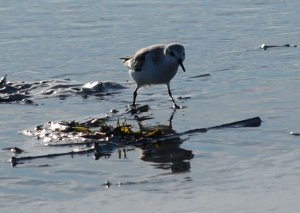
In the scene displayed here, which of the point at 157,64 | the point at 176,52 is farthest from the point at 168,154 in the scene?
the point at 157,64

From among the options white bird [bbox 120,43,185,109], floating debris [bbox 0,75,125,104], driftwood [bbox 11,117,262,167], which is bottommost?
driftwood [bbox 11,117,262,167]

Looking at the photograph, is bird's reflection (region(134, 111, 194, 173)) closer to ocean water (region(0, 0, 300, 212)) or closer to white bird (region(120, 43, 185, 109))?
ocean water (region(0, 0, 300, 212))

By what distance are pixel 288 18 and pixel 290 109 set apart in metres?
6.14

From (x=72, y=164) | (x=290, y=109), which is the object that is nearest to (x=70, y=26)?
(x=290, y=109)

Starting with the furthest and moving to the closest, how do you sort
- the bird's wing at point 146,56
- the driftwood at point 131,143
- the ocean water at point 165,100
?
the bird's wing at point 146,56, the driftwood at point 131,143, the ocean water at point 165,100

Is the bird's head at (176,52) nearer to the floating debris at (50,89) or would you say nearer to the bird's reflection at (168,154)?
the floating debris at (50,89)

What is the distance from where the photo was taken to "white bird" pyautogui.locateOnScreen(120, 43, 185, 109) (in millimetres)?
10016

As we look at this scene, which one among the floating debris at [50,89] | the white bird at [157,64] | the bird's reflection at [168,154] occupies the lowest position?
the bird's reflection at [168,154]

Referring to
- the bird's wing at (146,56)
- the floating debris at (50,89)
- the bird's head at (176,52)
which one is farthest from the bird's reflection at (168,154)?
the floating debris at (50,89)

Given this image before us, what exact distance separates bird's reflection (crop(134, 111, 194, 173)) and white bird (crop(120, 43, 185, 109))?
158 centimetres

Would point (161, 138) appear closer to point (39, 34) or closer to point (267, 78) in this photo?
point (267, 78)

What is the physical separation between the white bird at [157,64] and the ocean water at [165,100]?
0.32 metres

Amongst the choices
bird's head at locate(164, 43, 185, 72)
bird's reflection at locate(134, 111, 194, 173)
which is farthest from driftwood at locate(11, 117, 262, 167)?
bird's head at locate(164, 43, 185, 72)

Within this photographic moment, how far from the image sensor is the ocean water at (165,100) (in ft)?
21.8
